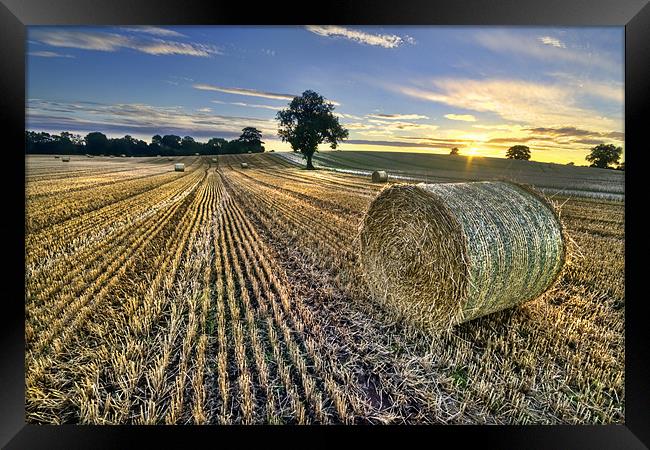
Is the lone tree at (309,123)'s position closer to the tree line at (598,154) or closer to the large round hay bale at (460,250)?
the large round hay bale at (460,250)

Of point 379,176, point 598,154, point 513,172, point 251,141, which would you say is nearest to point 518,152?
point 513,172

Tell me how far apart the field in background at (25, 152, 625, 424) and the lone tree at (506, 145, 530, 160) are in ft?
0.51

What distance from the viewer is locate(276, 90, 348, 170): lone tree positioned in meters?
3.95

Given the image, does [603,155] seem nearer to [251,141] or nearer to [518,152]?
[518,152]

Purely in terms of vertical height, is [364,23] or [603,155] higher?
[364,23]

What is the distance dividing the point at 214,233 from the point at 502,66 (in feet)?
15.3

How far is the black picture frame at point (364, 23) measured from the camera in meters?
2.47

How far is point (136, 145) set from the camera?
3.91 meters

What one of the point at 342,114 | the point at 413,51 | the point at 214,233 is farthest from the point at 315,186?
the point at 413,51

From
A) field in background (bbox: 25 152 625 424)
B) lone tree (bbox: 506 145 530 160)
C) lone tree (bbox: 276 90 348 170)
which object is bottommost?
field in background (bbox: 25 152 625 424)

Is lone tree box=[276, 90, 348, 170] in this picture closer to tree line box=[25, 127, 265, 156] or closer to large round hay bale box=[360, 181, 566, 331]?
tree line box=[25, 127, 265, 156]

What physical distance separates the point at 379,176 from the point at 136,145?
7.35 m

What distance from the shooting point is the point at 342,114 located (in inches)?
157

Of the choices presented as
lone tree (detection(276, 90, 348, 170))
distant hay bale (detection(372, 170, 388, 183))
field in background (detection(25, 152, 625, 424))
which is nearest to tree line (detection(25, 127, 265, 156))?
field in background (detection(25, 152, 625, 424))
